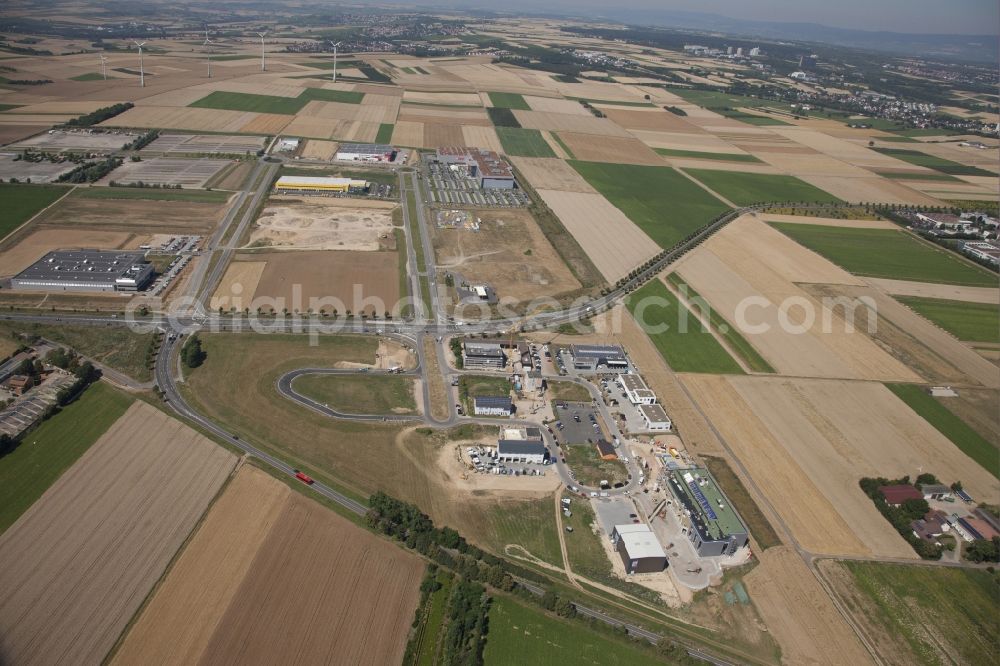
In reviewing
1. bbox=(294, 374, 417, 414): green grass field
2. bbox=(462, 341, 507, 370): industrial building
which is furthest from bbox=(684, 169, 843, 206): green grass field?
bbox=(294, 374, 417, 414): green grass field

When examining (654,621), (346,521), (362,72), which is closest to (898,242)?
(654,621)

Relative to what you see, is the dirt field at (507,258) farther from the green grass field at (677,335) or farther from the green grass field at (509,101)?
the green grass field at (509,101)

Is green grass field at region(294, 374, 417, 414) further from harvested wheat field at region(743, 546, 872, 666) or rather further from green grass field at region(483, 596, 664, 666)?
Answer: harvested wheat field at region(743, 546, 872, 666)

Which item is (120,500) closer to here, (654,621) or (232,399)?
(232,399)

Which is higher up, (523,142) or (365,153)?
(523,142)

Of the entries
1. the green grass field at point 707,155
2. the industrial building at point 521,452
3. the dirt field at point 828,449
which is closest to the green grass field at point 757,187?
the green grass field at point 707,155

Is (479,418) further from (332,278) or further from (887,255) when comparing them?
(887,255)

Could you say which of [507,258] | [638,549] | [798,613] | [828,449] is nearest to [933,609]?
[798,613]
